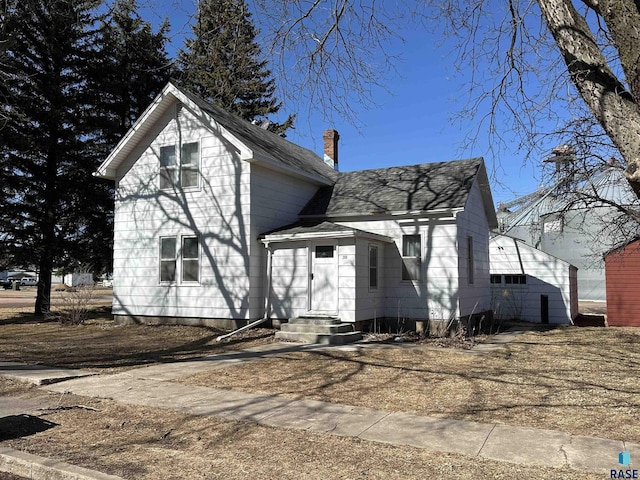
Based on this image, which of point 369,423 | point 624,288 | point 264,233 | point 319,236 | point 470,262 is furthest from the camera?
point 624,288

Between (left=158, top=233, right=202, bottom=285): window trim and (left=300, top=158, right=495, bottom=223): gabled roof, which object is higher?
(left=300, top=158, right=495, bottom=223): gabled roof

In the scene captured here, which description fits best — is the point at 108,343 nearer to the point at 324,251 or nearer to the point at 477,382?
the point at 324,251

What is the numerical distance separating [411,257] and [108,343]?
28.2 feet

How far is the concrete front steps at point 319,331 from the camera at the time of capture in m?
12.5

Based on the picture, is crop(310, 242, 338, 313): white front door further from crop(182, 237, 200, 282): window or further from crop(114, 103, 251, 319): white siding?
crop(182, 237, 200, 282): window

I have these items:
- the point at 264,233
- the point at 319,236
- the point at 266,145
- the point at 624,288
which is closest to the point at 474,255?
the point at 319,236

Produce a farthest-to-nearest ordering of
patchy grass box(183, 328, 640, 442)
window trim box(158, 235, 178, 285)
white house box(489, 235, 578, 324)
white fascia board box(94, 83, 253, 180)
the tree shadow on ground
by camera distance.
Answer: white house box(489, 235, 578, 324) < window trim box(158, 235, 178, 285) < white fascia board box(94, 83, 253, 180) < patchy grass box(183, 328, 640, 442) < the tree shadow on ground

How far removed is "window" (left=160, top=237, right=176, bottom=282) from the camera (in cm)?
1588

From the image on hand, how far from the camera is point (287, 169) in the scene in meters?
15.6

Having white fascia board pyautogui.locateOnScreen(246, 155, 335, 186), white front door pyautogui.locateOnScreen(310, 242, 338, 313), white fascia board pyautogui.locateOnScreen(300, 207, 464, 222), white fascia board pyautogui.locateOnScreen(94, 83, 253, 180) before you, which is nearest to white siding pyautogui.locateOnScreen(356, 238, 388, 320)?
white front door pyautogui.locateOnScreen(310, 242, 338, 313)

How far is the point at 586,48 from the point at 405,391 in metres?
5.04

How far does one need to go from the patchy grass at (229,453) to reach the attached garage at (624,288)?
19873 millimetres

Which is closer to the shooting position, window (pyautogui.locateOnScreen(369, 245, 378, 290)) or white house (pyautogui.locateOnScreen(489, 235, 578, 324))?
window (pyautogui.locateOnScreen(369, 245, 378, 290))

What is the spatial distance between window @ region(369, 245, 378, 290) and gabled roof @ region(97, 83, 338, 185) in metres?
3.59
